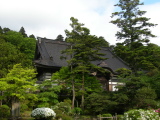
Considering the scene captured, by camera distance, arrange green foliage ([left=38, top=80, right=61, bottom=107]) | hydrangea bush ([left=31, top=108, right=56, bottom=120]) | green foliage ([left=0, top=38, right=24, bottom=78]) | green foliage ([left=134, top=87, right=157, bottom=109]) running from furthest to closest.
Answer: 1. green foliage ([left=38, top=80, right=61, bottom=107])
2. green foliage ([left=134, top=87, right=157, bottom=109])
3. green foliage ([left=0, top=38, right=24, bottom=78])
4. hydrangea bush ([left=31, top=108, right=56, bottom=120])

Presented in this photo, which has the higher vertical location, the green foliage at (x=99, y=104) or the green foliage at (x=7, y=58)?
the green foliage at (x=7, y=58)

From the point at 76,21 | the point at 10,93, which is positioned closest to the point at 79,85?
the point at 76,21

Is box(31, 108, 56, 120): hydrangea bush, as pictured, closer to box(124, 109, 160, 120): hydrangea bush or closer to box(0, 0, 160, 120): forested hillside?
box(0, 0, 160, 120): forested hillside

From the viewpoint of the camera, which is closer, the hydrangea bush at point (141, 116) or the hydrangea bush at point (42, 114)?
the hydrangea bush at point (141, 116)

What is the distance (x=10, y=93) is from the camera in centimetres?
1184

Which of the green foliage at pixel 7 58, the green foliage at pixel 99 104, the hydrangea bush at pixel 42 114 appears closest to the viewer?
the hydrangea bush at pixel 42 114

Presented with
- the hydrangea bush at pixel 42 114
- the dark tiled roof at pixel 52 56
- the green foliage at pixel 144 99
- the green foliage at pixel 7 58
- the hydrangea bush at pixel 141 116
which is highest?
the dark tiled roof at pixel 52 56

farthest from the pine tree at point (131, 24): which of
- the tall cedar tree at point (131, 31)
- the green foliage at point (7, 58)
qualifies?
the green foliage at point (7, 58)

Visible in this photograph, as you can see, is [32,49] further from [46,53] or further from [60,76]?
[60,76]

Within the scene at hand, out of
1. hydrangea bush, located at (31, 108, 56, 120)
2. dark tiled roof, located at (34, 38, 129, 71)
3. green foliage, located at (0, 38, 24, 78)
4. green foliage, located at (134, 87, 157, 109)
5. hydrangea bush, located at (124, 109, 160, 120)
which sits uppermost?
dark tiled roof, located at (34, 38, 129, 71)

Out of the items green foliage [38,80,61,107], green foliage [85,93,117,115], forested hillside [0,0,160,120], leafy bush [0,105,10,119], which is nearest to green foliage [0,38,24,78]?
forested hillside [0,0,160,120]

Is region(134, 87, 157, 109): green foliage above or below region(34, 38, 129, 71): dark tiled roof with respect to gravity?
below

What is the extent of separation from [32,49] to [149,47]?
1097 inches

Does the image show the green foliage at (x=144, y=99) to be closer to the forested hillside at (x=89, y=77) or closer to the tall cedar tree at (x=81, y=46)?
the forested hillside at (x=89, y=77)
